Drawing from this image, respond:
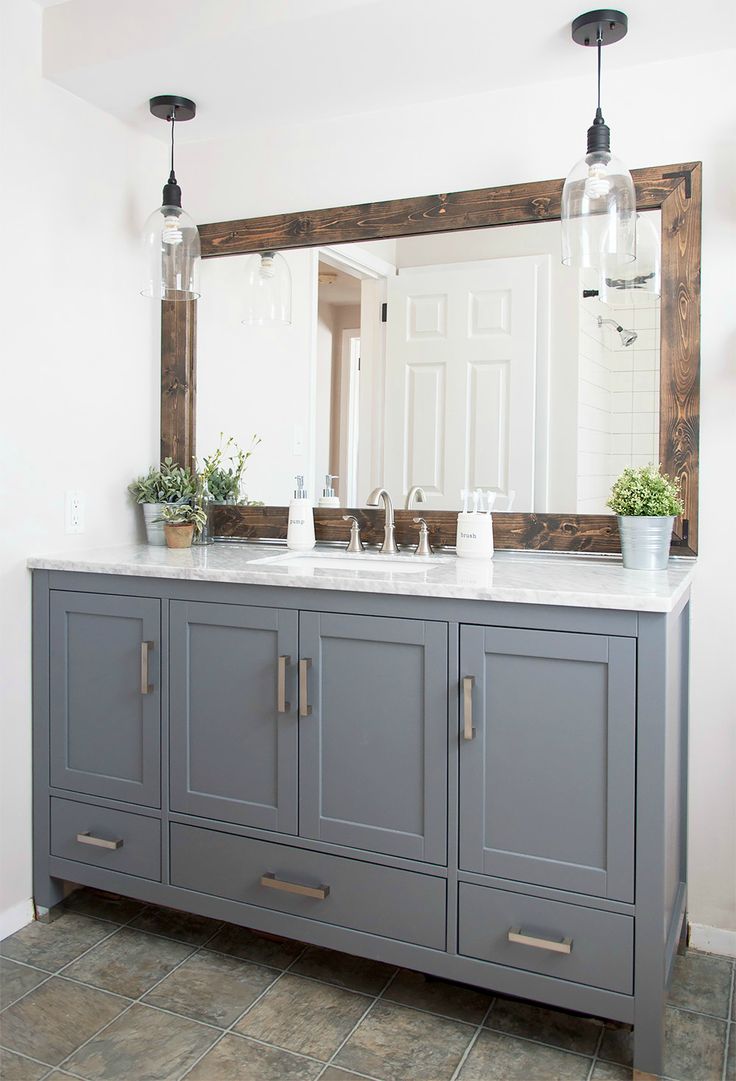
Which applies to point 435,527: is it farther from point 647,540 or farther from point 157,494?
point 157,494

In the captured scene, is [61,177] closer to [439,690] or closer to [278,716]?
[278,716]

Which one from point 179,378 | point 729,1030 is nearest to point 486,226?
point 179,378

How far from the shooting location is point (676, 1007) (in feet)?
6.18

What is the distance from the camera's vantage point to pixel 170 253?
2.42 metres

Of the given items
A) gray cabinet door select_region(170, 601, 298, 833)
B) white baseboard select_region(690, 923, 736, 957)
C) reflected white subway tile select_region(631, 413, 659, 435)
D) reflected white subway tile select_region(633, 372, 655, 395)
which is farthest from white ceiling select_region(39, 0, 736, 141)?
white baseboard select_region(690, 923, 736, 957)

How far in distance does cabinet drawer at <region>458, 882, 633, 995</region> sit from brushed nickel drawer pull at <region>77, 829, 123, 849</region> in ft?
2.97

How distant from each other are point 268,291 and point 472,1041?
205 cm

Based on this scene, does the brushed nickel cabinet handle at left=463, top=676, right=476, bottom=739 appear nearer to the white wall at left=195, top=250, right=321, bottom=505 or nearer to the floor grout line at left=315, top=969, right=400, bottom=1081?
the floor grout line at left=315, top=969, right=400, bottom=1081

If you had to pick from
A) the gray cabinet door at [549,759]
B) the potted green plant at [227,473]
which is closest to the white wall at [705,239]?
the gray cabinet door at [549,759]

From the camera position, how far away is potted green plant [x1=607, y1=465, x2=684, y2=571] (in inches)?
75.9

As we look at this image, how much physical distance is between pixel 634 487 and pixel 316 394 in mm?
1009

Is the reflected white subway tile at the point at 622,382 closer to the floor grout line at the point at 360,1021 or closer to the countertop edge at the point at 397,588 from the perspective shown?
the countertop edge at the point at 397,588

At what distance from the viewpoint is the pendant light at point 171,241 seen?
2404 millimetres

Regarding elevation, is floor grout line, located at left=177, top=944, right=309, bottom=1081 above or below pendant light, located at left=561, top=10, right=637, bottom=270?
below
